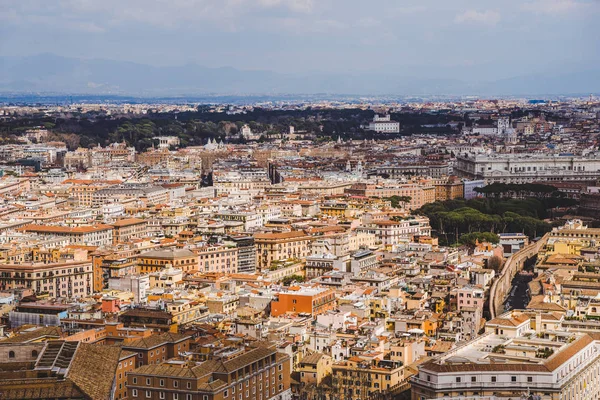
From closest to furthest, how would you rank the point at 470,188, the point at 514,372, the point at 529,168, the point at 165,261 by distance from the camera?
the point at 514,372, the point at 165,261, the point at 470,188, the point at 529,168

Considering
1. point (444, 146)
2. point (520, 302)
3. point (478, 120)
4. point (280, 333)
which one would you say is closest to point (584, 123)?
point (478, 120)

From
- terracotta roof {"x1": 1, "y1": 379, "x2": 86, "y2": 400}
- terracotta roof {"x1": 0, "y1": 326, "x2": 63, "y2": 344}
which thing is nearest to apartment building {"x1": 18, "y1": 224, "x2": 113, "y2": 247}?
terracotta roof {"x1": 0, "y1": 326, "x2": 63, "y2": 344}

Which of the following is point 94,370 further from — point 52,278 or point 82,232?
point 82,232

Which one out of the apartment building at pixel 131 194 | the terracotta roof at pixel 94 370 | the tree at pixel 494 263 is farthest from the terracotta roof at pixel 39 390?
the apartment building at pixel 131 194

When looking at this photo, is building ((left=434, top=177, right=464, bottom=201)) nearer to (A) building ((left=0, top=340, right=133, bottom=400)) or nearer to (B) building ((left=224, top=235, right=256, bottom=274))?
(B) building ((left=224, top=235, right=256, bottom=274))

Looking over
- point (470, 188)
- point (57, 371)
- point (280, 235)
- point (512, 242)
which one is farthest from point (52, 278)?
point (470, 188)

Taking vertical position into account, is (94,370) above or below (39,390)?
below
